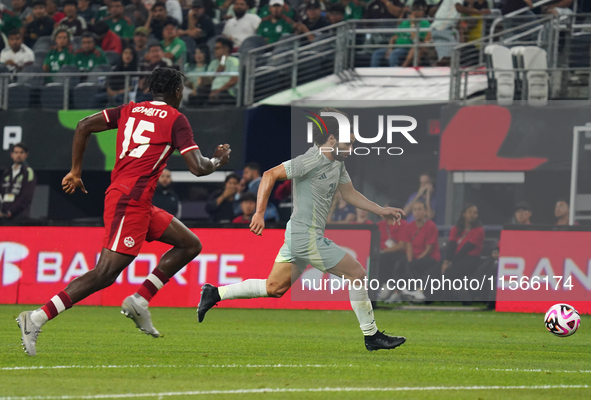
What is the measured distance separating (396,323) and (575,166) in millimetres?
→ 5355

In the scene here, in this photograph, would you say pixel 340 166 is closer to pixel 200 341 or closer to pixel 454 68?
pixel 200 341

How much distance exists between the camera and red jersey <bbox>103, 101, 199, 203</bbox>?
7.57m

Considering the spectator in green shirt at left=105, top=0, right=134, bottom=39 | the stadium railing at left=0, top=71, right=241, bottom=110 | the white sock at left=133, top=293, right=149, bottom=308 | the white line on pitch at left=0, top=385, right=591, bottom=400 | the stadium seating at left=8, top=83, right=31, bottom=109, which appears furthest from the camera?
the spectator in green shirt at left=105, top=0, right=134, bottom=39

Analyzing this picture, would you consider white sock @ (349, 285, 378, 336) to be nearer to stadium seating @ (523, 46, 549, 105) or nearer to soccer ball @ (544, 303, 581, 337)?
soccer ball @ (544, 303, 581, 337)

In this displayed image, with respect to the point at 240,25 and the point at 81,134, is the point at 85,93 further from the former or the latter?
the point at 81,134

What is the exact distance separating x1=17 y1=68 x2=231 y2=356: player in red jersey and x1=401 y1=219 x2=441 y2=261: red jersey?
7.87 m

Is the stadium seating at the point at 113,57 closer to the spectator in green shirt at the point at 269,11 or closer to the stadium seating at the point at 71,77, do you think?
the stadium seating at the point at 71,77

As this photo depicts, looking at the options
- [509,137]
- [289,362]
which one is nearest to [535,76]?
[509,137]

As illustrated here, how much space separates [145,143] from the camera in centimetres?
761

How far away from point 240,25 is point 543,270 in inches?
356

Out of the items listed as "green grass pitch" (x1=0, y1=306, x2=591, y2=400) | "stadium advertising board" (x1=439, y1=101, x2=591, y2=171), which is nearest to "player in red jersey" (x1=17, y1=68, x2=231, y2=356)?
"green grass pitch" (x1=0, y1=306, x2=591, y2=400)

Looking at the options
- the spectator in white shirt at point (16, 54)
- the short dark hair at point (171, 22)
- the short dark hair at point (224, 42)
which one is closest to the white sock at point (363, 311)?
the short dark hair at point (224, 42)

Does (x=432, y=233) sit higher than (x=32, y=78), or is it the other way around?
(x=32, y=78)

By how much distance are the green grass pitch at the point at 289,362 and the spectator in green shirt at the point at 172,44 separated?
8.71 m
